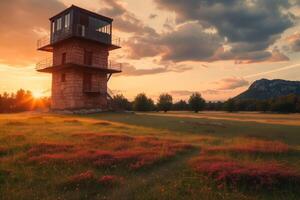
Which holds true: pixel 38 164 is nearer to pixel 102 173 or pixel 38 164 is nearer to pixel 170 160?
pixel 102 173

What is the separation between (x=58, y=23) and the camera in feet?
171

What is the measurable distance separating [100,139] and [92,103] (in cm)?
3157

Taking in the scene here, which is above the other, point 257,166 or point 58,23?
point 58,23

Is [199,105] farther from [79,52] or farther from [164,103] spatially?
[79,52]

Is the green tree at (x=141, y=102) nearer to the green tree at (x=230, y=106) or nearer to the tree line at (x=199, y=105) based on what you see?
the tree line at (x=199, y=105)

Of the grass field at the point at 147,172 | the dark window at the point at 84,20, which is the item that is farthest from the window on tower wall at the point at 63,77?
the grass field at the point at 147,172

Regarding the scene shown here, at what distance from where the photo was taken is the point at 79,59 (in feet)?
164

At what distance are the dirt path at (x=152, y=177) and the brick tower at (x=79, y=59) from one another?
3545 cm

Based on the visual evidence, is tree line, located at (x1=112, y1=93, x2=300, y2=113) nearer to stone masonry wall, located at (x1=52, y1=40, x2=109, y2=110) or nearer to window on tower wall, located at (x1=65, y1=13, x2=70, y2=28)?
stone masonry wall, located at (x1=52, y1=40, x2=109, y2=110)

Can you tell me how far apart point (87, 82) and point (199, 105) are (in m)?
48.1

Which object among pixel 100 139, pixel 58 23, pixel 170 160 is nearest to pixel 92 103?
pixel 58 23

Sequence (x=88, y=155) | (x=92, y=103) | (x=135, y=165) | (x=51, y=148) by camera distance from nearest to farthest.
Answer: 1. (x=135, y=165)
2. (x=88, y=155)
3. (x=51, y=148)
4. (x=92, y=103)

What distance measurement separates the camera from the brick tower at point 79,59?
49000 mm

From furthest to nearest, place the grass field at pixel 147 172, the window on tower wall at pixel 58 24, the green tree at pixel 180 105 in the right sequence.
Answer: the green tree at pixel 180 105
the window on tower wall at pixel 58 24
the grass field at pixel 147 172
